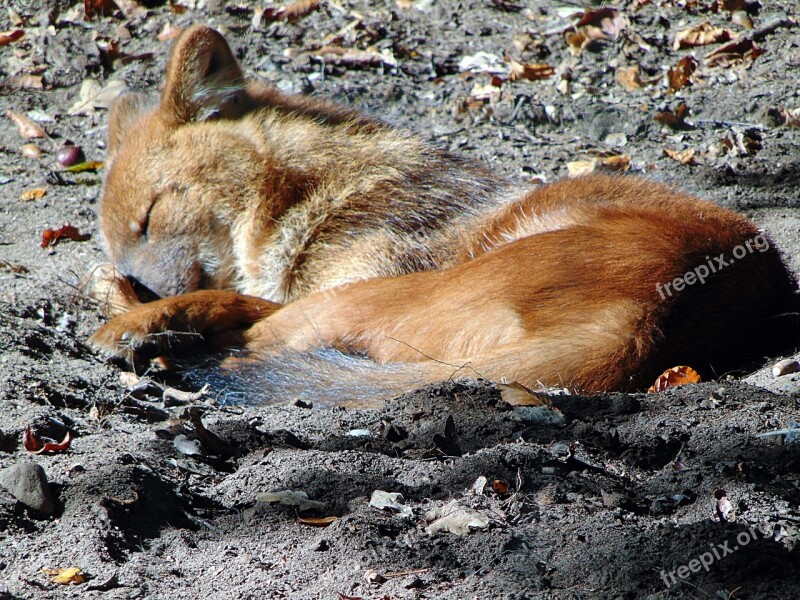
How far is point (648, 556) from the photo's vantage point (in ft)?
7.32

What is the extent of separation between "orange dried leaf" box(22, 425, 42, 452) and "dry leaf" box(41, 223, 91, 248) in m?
2.96

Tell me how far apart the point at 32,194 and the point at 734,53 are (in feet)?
19.0

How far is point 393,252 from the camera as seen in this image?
4.71 meters

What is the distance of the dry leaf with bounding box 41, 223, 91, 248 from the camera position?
18.5 ft

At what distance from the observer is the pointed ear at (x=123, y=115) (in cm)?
548

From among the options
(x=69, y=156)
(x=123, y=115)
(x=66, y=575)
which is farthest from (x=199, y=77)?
(x=66, y=575)

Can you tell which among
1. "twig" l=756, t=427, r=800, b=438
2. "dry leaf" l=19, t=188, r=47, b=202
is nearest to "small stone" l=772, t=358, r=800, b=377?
"twig" l=756, t=427, r=800, b=438

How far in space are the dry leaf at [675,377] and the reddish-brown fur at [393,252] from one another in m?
0.05

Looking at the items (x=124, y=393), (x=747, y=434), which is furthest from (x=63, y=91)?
(x=747, y=434)

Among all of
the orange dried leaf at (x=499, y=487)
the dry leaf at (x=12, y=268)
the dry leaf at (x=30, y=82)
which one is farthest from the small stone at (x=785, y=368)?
the dry leaf at (x=30, y=82)

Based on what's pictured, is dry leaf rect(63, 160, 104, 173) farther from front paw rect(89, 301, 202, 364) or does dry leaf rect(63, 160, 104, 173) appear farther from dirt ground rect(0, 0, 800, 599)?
Result: front paw rect(89, 301, 202, 364)

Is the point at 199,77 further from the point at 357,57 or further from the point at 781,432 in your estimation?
the point at 781,432

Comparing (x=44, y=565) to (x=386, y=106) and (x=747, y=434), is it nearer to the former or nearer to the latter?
(x=747, y=434)

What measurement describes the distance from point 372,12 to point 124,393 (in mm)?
5529
